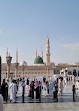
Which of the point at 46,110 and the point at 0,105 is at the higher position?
the point at 0,105

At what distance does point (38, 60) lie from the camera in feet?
189

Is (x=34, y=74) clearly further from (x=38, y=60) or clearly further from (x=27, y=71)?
(x=38, y=60)

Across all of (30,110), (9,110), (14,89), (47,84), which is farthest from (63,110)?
(47,84)

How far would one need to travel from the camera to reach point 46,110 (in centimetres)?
571

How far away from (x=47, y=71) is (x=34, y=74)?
3.73 meters

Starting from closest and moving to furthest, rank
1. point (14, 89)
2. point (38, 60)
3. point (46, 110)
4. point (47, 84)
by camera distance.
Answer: point (46, 110) < point (14, 89) < point (47, 84) < point (38, 60)

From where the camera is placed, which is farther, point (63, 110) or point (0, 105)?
point (63, 110)

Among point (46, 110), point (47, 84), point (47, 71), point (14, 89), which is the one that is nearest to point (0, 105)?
point (46, 110)

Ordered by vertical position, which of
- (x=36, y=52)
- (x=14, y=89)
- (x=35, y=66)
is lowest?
(x=14, y=89)

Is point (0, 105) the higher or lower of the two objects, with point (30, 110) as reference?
higher

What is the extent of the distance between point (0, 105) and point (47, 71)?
49257 mm

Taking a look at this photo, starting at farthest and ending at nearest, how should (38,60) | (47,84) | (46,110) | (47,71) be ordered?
(38,60), (47,71), (47,84), (46,110)

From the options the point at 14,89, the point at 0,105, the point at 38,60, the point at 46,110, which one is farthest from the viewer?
the point at 38,60

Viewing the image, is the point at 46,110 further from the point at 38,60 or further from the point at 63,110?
the point at 38,60
